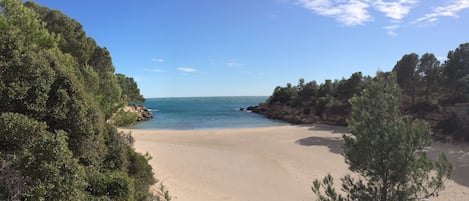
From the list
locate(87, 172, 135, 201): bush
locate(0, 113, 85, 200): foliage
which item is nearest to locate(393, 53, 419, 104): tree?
locate(87, 172, 135, 201): bush

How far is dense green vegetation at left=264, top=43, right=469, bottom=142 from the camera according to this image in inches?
1093

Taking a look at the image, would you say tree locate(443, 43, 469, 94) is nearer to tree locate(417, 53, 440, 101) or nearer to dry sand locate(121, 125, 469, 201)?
tree locate(417, 53, 440, 101)

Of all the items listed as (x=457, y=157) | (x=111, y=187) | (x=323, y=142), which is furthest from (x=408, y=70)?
(x=111, y=187)

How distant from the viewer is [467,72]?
2878 centimetres

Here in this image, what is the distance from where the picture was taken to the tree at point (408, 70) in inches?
1382

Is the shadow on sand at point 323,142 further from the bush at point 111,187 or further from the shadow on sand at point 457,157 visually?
the bush at point 111,187

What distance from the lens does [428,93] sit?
36.4 meters

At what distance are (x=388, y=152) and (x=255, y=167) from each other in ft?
37.9

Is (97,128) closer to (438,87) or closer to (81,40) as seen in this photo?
(81,40)

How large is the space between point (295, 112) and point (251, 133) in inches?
993

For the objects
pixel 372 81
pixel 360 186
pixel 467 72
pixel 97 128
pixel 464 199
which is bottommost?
pixel 464 199

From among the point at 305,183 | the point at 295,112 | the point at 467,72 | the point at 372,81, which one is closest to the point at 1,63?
the point at 372,81

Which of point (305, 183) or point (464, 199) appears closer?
point (464, 199)

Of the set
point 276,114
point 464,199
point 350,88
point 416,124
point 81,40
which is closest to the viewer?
point 416,124
